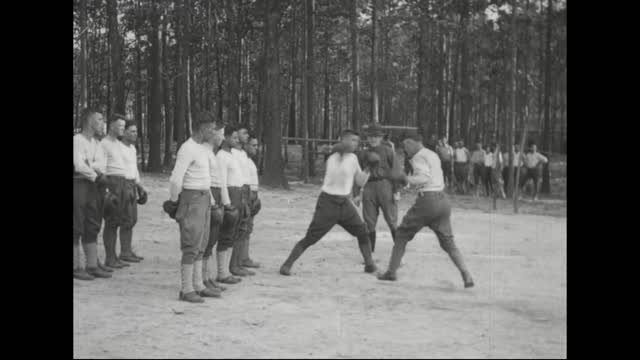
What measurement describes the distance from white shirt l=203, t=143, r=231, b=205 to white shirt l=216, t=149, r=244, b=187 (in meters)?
0.15

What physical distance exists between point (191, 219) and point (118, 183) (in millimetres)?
2236

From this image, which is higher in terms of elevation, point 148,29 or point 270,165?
point 148,29

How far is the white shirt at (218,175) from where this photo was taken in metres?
7.31

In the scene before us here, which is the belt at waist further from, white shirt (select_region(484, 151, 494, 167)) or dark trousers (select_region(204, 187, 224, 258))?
white shirt (select_region(484, 151, 494, 167))

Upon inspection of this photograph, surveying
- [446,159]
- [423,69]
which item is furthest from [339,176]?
[423,69]

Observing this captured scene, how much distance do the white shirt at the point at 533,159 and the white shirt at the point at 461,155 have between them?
2748 millimetres

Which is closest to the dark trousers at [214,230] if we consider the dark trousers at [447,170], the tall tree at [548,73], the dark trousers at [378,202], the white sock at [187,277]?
the white sock at [187,277]

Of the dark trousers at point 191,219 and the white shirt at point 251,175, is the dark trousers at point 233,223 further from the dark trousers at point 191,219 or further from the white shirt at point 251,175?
the dark trousers at point 191,219

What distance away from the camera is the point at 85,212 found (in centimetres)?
808

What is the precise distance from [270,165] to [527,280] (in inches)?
470
